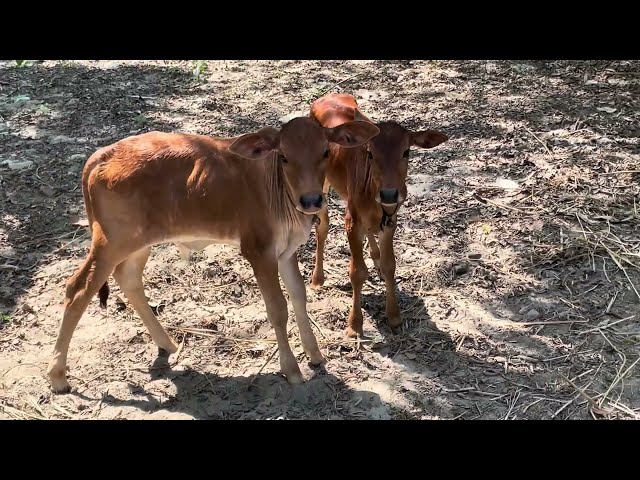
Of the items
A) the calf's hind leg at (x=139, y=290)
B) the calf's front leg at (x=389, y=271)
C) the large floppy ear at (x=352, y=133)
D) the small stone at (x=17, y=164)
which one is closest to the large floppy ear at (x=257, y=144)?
the large floppy ear at (x=352, y=133)

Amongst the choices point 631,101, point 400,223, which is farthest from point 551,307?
point 631,101

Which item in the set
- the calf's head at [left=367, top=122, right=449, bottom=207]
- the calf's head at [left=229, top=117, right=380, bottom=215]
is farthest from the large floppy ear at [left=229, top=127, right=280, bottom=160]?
the calf's head at [left=367, top=122, right=449, bottom=207]

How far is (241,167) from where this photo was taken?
4883 mm

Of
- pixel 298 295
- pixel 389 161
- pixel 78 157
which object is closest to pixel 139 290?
pixel 298 295

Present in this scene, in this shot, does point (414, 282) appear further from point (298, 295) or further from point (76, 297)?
point (76, 297)

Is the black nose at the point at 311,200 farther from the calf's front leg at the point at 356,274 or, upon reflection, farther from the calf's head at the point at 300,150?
the calf's front leg at the point at 356,274

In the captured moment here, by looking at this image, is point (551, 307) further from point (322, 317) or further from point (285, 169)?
point (285, 169)

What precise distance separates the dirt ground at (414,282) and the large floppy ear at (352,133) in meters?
1.65

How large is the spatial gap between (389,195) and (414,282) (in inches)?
54.0

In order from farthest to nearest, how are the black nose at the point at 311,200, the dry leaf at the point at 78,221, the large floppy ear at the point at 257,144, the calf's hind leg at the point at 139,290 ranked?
the dry leaf at the point at 78,221, the calf's hind leg at the point at 139,290, the large floppy ear at the point at 257,144, the black nose at the point at 311,200

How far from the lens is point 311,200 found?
4.37 meters

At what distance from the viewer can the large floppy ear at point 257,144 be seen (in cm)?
455

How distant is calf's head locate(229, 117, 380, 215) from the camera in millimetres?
4430

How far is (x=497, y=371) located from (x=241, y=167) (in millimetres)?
2369
